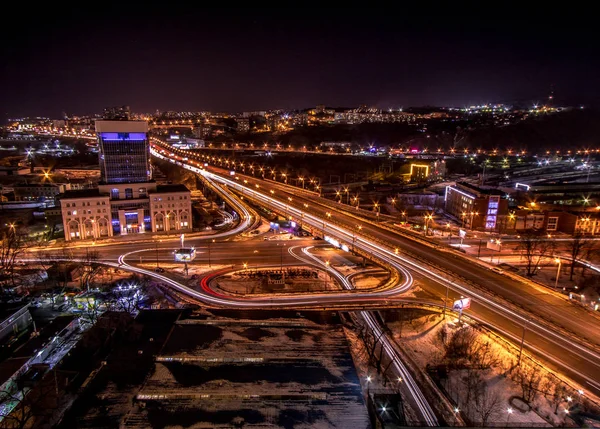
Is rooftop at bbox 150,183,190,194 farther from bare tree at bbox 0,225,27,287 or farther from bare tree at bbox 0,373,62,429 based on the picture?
bare tree at bbox 0,373,62,429

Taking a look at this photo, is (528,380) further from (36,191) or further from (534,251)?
(36,191)

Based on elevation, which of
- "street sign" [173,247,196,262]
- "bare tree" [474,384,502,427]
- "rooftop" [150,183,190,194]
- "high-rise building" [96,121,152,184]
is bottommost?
"bare tree" [474,384,502,427]

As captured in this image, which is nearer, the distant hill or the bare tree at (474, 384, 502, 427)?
the bare tree at (474, 384, 502, 427)

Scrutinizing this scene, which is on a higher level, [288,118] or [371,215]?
[288,118]

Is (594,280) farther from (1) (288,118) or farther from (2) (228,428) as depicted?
(1) (288,118)

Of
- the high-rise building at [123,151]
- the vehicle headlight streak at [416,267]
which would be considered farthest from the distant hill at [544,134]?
the high-rise building at [123,151]

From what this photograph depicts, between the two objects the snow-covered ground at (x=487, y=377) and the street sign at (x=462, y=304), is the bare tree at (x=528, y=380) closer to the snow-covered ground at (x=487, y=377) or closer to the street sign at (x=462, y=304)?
the snow-covered ground at (x=487, y=377)

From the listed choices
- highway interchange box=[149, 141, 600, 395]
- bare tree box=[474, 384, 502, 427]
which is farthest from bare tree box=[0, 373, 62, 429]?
highway interchange box=[149, 141, 600, 395]

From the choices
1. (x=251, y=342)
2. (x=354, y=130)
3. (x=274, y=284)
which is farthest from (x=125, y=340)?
(x=354, y=130)
